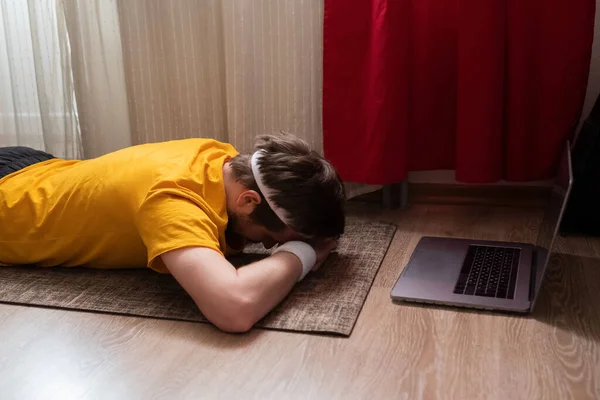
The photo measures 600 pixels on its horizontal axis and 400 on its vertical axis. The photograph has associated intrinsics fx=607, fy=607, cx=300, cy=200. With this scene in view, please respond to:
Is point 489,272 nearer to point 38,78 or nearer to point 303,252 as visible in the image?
point 303,252

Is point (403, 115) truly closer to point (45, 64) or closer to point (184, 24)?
point (184, 24)

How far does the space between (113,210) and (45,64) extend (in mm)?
1071

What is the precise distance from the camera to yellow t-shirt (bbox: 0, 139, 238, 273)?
3.72ft

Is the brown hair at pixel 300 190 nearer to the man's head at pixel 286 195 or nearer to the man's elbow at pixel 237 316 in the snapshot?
the man's head at pixel 286 195

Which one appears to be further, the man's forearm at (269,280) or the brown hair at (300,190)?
the brown hair at (300,190)

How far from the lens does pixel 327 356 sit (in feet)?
3.27

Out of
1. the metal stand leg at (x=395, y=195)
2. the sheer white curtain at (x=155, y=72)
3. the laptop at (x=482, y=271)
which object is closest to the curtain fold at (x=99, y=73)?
the sheer white curtain at (x=155, y=72)

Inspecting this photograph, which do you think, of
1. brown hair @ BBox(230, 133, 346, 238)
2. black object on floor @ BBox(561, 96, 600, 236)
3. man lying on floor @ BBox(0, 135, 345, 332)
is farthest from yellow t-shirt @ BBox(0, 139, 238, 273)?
black object on floor @ BBox(561, 96, 600, 236)

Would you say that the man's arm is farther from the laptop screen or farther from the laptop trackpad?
the laptop screen

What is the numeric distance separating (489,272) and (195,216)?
0.63m

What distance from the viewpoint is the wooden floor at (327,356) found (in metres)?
0.91

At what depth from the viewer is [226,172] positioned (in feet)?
4.29

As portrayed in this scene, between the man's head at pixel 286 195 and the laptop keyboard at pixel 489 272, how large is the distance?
0.93ft

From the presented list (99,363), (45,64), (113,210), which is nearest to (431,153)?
(113,210)
